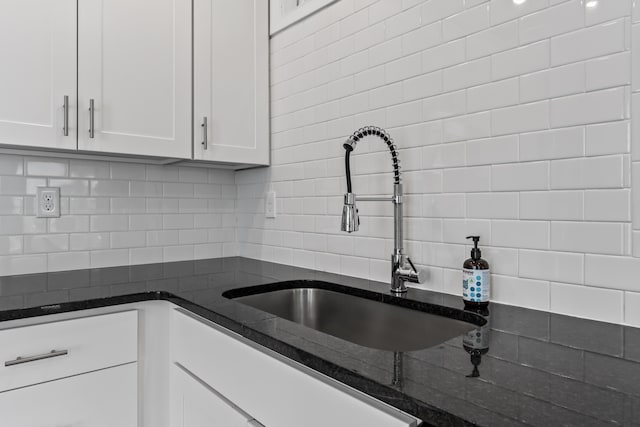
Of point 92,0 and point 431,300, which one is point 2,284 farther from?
point 431,300

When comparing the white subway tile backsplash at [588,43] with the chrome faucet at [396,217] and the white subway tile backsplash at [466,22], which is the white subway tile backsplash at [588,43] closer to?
the white subway tile backsplash at [466,22]

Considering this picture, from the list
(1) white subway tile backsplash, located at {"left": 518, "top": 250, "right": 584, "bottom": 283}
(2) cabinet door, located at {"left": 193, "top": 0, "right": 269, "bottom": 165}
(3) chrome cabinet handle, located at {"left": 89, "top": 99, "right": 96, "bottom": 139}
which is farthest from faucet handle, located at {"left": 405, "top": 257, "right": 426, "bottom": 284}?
(3) chrome cabinet handle, located at {"left": 89, "top": 99, "right": 96, "bottom": 139}

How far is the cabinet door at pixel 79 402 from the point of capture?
1150mm

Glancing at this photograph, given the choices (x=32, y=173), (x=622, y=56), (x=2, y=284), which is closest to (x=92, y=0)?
(x=32, y=173)

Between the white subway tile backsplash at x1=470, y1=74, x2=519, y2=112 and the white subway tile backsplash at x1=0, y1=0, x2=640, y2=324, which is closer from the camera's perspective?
the white subway tile backsplash at x1=0, y1=0, x2=640, y2=324

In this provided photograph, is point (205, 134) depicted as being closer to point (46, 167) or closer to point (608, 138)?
point (46, 167)

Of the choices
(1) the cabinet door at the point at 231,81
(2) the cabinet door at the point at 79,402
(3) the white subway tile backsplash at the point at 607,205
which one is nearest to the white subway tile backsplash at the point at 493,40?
(3) the white subway tile backsplash at the point at 607,205

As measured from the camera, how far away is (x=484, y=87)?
1.18 m

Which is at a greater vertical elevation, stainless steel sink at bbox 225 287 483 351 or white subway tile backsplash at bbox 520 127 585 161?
white subway tile backsplash at bbox 520 127 585 161

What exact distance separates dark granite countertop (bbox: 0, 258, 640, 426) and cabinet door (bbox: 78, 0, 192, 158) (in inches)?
25.2

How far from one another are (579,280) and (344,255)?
0.83 metres

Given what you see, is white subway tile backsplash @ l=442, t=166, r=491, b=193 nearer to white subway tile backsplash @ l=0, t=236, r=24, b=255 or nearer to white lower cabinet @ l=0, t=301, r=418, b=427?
white lower cabinet @ l=0, t=301, r=418, b=427

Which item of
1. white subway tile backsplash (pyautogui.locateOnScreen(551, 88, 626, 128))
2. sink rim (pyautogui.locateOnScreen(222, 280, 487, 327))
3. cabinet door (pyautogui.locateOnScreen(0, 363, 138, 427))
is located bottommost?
cabinet door (pyautogui.locateOnScreen(0, 363, 138, 427))

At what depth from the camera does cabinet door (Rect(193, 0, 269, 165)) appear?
183 centimetres
